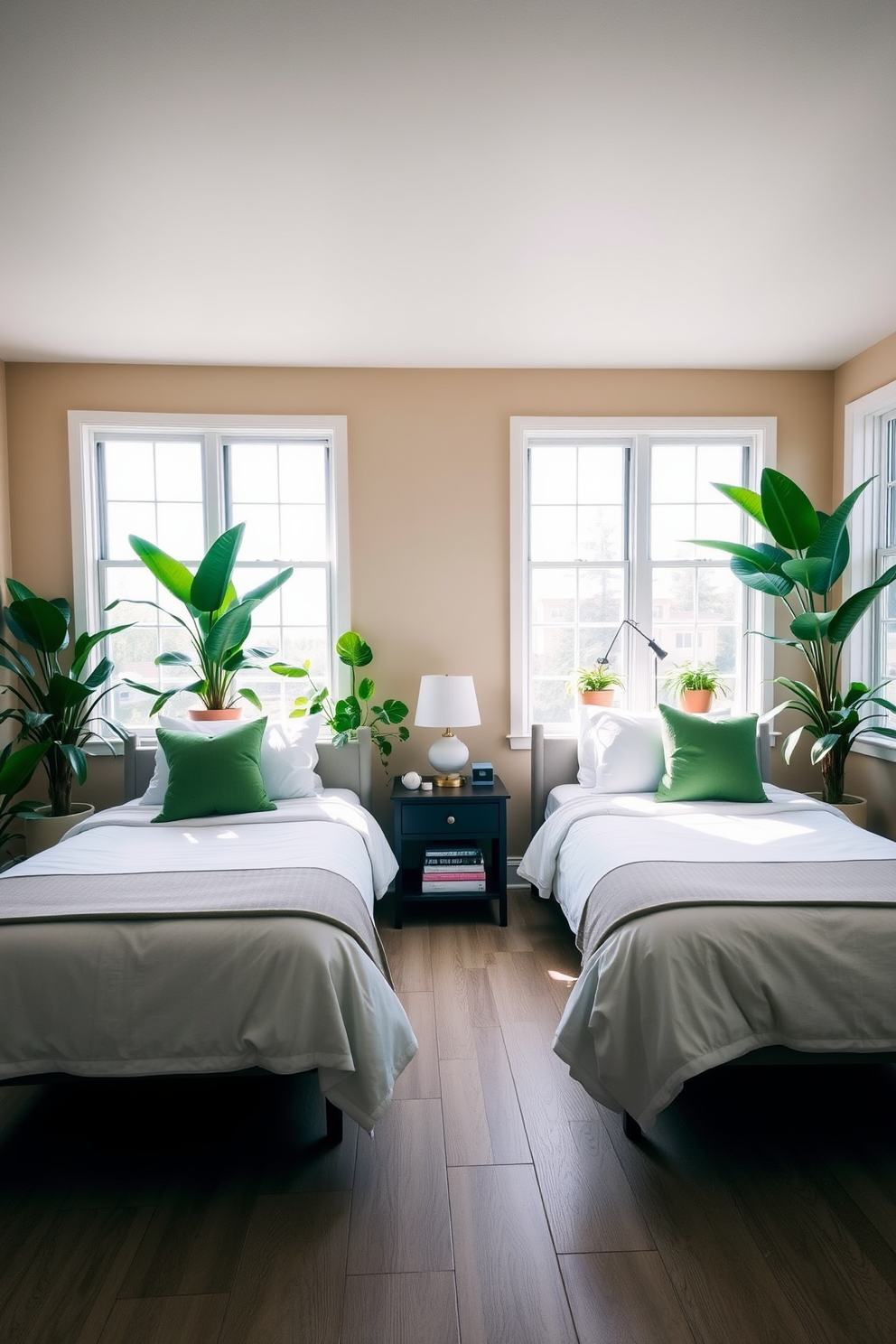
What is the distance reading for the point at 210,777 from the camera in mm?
3439

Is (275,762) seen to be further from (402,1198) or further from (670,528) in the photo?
(670,528)

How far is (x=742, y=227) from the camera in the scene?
118 inches

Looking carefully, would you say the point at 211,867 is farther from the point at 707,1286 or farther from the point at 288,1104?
the point at 707,1286

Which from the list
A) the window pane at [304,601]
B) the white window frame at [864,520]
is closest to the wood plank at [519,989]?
the window pane at [304,601]

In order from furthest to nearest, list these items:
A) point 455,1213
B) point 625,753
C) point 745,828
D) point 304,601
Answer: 1. point 304,601
2. point 625,753
3. point 745,828
4. point 455,1213

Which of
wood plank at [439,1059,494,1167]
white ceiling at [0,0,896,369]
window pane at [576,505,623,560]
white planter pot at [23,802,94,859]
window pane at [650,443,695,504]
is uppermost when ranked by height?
white ceiling at [0,0,896,369]

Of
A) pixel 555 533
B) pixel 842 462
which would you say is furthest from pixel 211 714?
pixel 842 462

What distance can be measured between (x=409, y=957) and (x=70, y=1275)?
6.51ft

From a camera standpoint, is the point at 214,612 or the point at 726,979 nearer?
the point at 726,979

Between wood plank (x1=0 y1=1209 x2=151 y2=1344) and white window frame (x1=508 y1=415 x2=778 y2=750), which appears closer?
wood plank (x1=0 y1=1209 x2=151 y2=1344)

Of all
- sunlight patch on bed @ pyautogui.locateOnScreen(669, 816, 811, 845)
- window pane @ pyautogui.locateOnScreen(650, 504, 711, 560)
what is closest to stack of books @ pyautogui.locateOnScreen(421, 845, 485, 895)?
sunlight patch on bed @ pyautogui.locateOnScreen(669, 816, 811, 845)

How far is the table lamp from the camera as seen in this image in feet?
13.4

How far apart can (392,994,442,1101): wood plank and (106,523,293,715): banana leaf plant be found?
1889 mm

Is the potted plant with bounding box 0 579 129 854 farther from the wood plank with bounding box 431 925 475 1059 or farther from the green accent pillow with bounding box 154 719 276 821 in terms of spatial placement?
the wood plank with bounding box 431 925 475 1059
